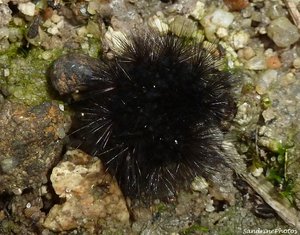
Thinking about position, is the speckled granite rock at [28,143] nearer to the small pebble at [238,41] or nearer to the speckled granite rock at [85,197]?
the speckled granite rock at [85,197]

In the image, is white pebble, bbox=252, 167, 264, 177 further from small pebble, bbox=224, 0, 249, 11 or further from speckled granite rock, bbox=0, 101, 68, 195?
speckled granite rock, bbox=0, 101, 68, 195

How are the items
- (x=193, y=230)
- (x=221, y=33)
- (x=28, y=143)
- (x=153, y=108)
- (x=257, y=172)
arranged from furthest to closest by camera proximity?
(x=221, y=33) < (x=257, y=172) < (x=193, y=230) < (x=28, y=143) < (x=153, y=108)

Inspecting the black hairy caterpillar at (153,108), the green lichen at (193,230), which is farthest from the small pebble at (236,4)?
the green lichen at (193,230)

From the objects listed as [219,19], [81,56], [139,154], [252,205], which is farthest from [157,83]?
[252,205]

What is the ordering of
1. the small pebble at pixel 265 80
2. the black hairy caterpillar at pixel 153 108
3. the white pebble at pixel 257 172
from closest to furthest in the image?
the black hairy caterpillar at pixel 153 108
the white pebble at pixel 257 172
the small pebble at pixel 265 80

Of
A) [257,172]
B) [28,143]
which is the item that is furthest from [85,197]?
[257,172]

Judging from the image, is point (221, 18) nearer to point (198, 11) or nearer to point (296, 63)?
point (198, 11)
